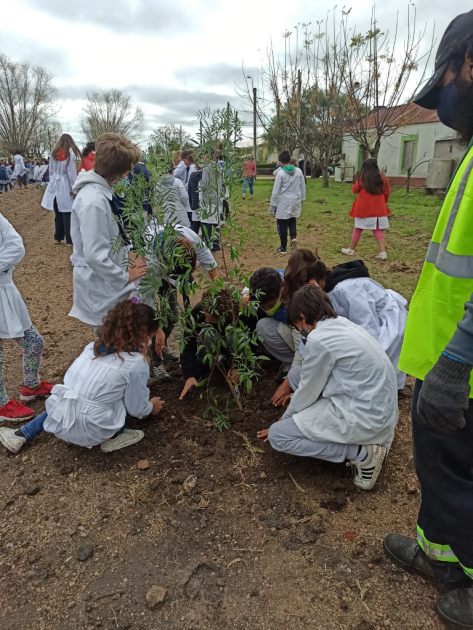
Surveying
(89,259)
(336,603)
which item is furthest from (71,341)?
(336,603)

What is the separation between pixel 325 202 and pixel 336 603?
1540 cm

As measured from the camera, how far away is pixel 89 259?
262 cm

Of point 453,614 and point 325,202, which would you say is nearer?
point 453,614

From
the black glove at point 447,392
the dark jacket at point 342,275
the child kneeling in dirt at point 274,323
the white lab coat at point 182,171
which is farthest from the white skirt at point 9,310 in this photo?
the white lab coat at point 182,171

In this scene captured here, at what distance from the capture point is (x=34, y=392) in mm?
3281

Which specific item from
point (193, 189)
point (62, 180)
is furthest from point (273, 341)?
point (62, 180)

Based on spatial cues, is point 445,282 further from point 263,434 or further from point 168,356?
point 168,356

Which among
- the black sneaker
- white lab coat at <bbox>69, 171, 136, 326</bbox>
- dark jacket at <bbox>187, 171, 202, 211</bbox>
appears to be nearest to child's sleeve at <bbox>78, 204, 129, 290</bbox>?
white lab coat at <bbox>69, 171, 136, 326</bbox>

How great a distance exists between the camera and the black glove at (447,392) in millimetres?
1227

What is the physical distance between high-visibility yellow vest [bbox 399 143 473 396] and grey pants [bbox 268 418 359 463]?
87 centimetres

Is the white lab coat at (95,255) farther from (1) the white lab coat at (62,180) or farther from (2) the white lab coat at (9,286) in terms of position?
(1) the white lab coat at (62,180)

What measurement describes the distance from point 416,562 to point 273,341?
1761mm

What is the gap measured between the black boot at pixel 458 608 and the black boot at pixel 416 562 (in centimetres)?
6

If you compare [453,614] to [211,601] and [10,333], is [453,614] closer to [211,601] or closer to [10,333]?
[211,601]
